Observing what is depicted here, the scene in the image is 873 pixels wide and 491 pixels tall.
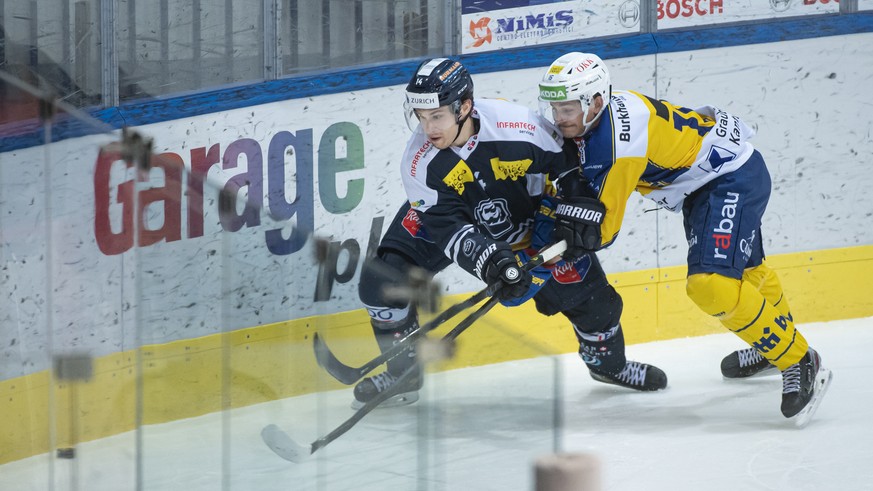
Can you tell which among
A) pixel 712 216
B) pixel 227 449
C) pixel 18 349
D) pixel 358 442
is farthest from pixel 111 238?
pixel 712 216

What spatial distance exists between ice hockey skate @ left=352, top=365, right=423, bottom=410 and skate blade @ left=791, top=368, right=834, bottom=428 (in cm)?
171

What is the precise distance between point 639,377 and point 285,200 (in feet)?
4.72

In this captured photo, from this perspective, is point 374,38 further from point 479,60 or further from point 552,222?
point 552,222

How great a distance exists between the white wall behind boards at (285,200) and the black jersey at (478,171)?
44cm

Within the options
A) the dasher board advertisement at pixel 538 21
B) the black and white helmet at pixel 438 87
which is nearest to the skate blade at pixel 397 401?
the black and white helmet at pixel 438 87

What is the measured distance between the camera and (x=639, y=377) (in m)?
4.08

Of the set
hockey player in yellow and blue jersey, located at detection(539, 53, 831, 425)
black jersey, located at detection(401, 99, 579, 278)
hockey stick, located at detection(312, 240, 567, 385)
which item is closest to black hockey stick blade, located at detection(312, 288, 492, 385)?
hockey stick, located at detection(312, 240, 567, 385)

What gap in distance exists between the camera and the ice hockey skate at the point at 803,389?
3.53 metres

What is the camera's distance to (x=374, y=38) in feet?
14.6

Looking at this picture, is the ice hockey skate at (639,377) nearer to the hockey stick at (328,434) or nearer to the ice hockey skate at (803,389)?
the ice hockey skate at (803,389)

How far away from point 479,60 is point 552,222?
115 cm

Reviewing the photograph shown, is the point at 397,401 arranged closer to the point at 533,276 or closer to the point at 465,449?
the point at 465,449

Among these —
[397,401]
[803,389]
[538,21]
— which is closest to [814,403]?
[803,389]

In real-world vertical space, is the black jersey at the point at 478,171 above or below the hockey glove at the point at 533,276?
above
